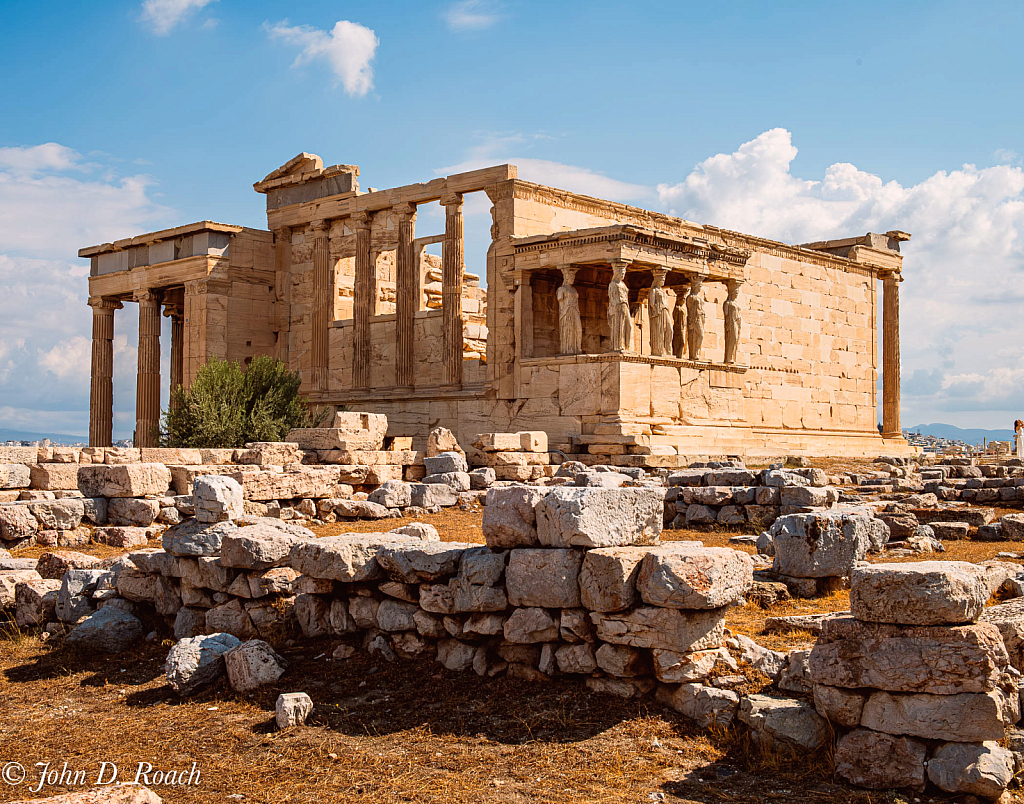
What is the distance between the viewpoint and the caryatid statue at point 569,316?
20766 millimetres

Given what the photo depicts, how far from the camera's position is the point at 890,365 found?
30359 millimetres

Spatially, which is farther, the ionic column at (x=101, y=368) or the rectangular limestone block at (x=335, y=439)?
the ionic column at (x=101, y=368)

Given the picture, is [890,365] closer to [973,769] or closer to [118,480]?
[118,480]

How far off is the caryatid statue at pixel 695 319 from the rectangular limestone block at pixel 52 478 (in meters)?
12.8

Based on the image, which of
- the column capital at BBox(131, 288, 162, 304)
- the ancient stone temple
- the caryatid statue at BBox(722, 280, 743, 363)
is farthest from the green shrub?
the caryatid statue at BBox(722, 280, 743, 363)

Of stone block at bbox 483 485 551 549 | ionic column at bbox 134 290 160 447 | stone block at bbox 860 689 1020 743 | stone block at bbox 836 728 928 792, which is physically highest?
ionic column at bbox 134 290 160 447

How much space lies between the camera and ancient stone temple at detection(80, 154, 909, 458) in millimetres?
20906

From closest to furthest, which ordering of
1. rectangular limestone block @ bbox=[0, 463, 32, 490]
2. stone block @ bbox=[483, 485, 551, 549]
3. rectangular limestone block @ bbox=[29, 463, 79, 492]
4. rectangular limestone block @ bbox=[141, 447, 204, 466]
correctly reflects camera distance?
stone block @ bbox=[483, 485, 551, 549] → rectangular limestone block @ bbox=[0, 463, 32, 490] → rectangular limestone block @ bbox=[29, 463, 79, 492] → rectangular limestone block @ bbox=[141, 447, 204, 466]

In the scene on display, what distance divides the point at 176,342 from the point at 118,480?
56.9 feet

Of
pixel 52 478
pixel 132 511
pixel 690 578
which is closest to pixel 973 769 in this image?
pixel 690 578

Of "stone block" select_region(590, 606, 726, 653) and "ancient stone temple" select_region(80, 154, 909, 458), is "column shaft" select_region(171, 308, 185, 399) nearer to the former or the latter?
"ancient stone temple" select_region(80, 154, 909, 458)

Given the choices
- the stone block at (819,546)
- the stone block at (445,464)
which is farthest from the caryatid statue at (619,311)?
the stone block at (819,546)

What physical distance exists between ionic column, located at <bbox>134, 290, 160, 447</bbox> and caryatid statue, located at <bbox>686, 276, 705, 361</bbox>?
13.7 meters

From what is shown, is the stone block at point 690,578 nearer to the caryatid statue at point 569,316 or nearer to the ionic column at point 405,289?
the caryatid statue at point 569,316
